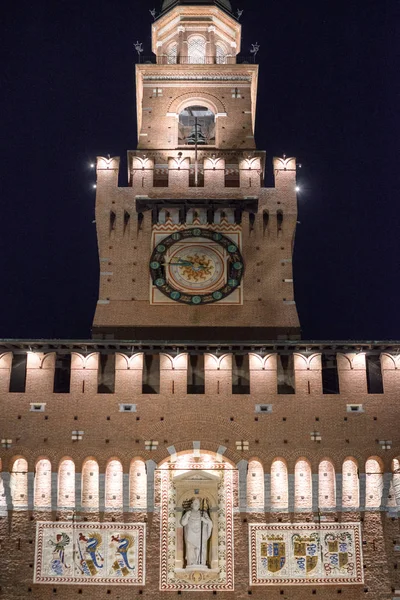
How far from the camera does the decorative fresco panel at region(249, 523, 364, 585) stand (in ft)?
102

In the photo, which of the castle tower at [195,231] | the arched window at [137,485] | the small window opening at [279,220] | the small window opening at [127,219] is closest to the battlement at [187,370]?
the arched window at [137,485]

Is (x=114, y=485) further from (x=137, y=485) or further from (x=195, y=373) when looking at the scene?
(x=195, y=373)

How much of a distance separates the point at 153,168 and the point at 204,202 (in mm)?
2885

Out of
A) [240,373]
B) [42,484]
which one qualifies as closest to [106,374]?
[42,484]

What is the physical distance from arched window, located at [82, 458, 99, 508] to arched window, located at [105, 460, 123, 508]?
1.17 ft

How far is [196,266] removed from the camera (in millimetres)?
37219

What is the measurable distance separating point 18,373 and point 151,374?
4.54 meters

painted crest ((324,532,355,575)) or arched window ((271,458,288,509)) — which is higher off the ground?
arched window ((271,458,288,509))

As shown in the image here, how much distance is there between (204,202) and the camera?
37781 millimetres

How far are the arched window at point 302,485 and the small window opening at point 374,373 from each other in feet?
12.3

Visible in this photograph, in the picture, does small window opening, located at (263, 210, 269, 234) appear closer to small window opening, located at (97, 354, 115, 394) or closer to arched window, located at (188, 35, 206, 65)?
small window opening, located at (97, 354, 115, 394)

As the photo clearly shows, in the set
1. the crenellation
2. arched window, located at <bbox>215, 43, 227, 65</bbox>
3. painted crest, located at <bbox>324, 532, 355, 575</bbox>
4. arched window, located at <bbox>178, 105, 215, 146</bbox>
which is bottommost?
painted crest, located at <bbox>324, 532, 355, 575</bbox>

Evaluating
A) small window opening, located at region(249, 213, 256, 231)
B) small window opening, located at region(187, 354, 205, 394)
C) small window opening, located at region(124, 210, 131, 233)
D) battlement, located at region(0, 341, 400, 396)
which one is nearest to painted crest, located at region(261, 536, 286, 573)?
battlement, located at region(0, 341, 400, 396)

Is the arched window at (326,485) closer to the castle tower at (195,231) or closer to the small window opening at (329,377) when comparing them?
the small window opening at (329,377)
